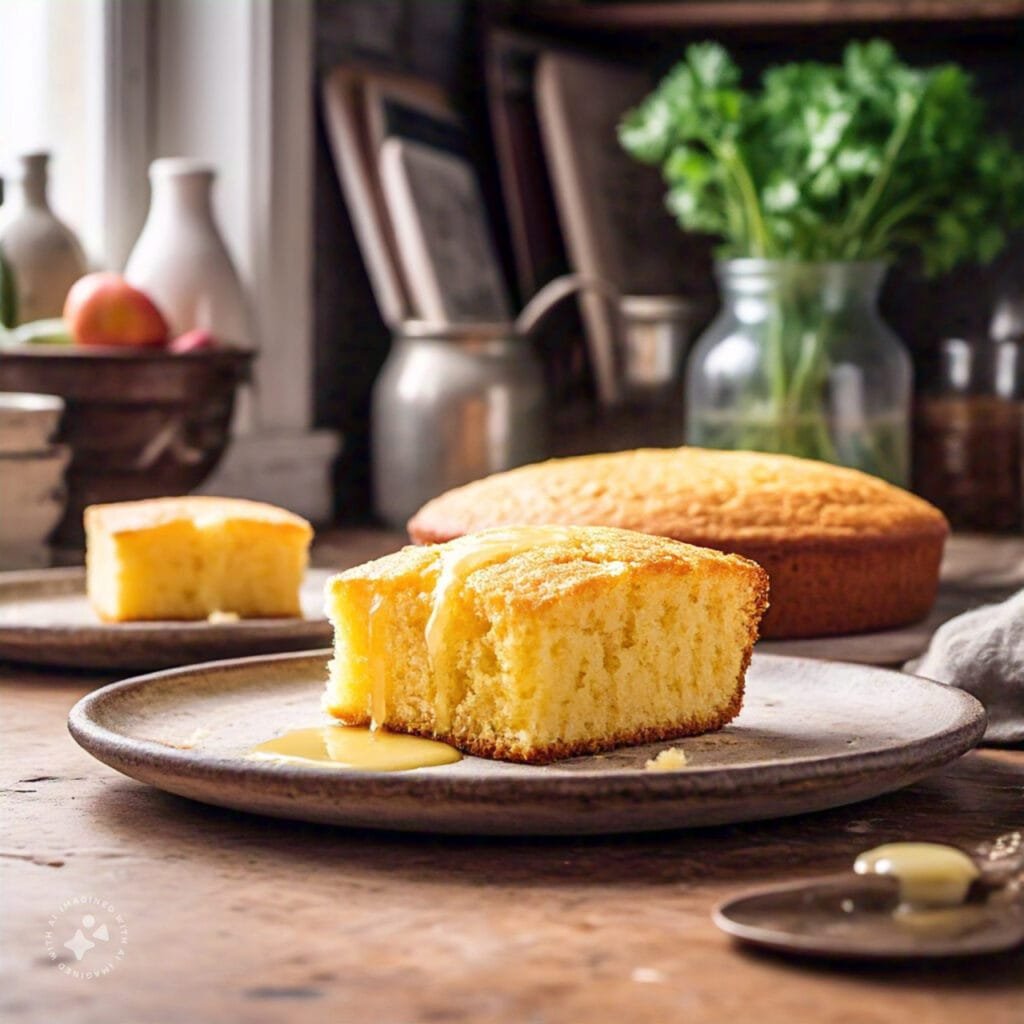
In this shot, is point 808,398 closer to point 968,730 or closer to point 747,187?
point 747,187

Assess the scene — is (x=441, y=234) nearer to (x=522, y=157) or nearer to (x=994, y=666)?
(x=522, y=157)

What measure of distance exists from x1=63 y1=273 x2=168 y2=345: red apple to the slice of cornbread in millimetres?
561

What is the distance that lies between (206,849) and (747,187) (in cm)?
181

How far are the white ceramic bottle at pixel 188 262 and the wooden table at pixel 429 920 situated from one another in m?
1.33

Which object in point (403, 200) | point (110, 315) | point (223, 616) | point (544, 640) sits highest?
point (403, 200)

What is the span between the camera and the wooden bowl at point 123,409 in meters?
2.02

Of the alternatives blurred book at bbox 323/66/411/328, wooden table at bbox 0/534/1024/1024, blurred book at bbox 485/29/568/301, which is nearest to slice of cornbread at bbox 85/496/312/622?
wooden table at bbox 0/534/1024/1024

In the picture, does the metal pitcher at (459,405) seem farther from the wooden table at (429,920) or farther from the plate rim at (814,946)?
the plate rim at (814,946)

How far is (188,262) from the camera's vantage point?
7.69 feet

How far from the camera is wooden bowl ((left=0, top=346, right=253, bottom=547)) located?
2.02 m

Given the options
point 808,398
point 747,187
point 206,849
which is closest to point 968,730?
point 206,849

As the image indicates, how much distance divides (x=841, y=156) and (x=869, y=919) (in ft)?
6.16

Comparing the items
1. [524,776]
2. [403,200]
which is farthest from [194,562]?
[403,200]

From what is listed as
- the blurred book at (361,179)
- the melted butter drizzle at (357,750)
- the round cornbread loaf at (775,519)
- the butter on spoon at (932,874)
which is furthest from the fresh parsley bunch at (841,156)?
the butter on spoon at (932,874)
